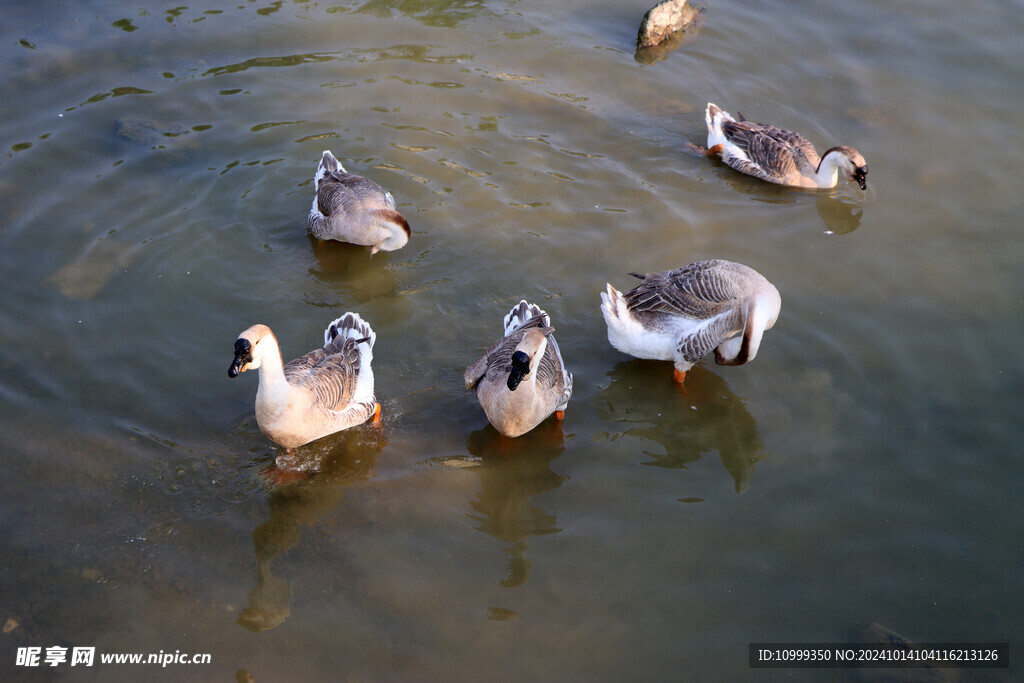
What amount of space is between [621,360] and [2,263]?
6.79 meters

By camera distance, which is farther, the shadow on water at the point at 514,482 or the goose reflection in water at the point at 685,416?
the goose reflection in water at the point at 685,416

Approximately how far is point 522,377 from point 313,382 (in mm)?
1846

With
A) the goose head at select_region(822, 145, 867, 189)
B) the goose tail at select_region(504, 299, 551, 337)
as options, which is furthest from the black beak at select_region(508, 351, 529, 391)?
the goose head at select_region(822, 145, 867, 189)

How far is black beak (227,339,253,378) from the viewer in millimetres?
5965

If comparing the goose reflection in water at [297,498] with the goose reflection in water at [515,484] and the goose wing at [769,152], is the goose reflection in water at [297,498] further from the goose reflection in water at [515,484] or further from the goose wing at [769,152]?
the goose wing at [769,152]

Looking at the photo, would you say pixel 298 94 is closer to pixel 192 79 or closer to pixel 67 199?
pixel 192 79

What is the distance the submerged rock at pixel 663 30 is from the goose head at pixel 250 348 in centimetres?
891

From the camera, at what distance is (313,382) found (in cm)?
691

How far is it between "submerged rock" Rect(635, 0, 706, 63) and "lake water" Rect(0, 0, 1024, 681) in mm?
286

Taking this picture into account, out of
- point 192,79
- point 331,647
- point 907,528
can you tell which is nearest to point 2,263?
point 192,79

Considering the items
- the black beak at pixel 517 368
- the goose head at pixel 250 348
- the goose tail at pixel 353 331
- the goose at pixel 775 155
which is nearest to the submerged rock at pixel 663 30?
the goose at pixel 775 155

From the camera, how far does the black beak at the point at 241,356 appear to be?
5.96 meters

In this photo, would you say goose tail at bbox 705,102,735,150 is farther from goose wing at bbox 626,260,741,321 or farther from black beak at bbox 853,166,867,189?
goose wing at bbox 626,260,741,321

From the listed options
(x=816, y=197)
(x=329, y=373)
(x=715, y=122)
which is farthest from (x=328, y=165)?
(x=816, y=197)
